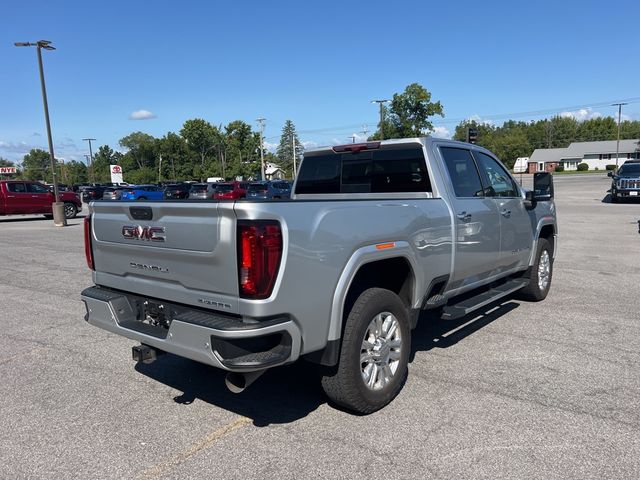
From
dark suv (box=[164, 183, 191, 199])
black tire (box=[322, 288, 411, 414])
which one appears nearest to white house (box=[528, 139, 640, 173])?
dark suv (box=[164, 183, 191, 199])

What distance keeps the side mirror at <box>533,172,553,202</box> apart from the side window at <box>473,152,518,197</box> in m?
0.28

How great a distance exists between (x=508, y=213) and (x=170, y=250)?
12.6ft

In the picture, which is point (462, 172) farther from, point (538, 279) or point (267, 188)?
point (267, 188)

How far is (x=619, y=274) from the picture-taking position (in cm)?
835

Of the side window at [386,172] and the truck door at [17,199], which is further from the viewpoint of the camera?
the truck door at [17,199]

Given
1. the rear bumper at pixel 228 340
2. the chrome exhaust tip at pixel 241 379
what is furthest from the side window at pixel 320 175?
the chrome exhaust tip at pixel 241 379

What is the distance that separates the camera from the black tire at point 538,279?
6.47 metres

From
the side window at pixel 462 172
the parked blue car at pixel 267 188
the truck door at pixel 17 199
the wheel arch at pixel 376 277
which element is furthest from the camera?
the parked blue car at pixel 267 188

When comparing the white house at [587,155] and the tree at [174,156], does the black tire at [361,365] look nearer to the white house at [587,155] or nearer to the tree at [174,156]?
the white house at [587,155]

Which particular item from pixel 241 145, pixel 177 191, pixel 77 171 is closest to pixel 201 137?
pixel 241 145

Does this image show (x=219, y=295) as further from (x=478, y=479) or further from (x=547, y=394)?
(x=547, y=394)

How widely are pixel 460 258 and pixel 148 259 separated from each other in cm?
270

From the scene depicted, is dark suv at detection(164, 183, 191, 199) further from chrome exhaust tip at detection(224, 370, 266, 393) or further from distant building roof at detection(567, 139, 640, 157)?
distant building roof at detection(567, 139, 640, 157)

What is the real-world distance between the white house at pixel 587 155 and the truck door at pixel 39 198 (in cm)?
9956
